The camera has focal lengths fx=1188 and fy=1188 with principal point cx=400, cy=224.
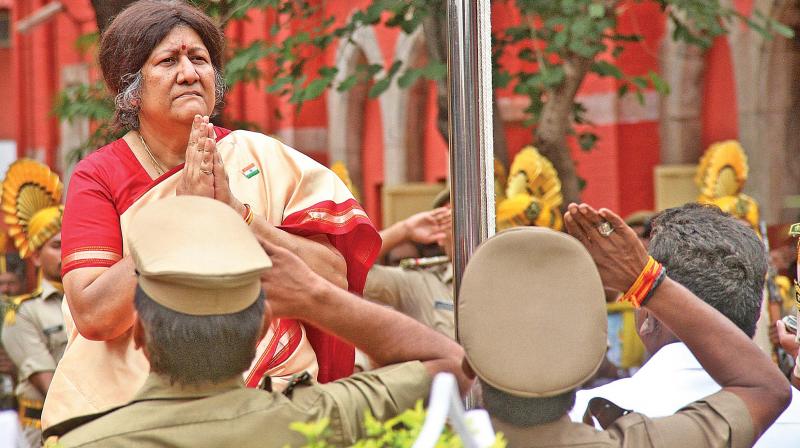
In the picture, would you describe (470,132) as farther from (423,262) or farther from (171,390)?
(423,262)

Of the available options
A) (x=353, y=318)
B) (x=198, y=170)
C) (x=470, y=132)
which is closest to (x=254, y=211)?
(x=198, y=170)

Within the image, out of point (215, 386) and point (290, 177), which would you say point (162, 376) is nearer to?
point (215, 386)

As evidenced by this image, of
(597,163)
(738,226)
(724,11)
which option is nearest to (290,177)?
(738,226)

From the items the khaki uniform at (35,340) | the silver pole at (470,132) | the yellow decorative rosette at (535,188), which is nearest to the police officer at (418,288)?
the yellow decorative rosette at (535,188)

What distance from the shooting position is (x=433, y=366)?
1.93 metres

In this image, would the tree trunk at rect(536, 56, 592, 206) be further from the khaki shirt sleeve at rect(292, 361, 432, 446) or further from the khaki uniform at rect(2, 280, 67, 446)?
the khaki shirt sleeve at rect(292, 361, 432, 446)

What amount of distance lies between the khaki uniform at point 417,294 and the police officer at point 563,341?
344 centimetres

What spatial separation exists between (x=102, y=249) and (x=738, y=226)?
1328 millimetres

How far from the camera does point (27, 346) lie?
5.69 meters

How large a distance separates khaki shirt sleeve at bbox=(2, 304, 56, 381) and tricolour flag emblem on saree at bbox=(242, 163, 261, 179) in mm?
3400

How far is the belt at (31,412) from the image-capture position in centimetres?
552

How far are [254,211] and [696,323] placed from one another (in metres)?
0.93

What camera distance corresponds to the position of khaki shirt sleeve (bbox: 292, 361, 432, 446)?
72.2 inches

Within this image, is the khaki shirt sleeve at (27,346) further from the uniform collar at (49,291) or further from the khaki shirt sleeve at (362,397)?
the khaki shirt sleeve at (362,397)
